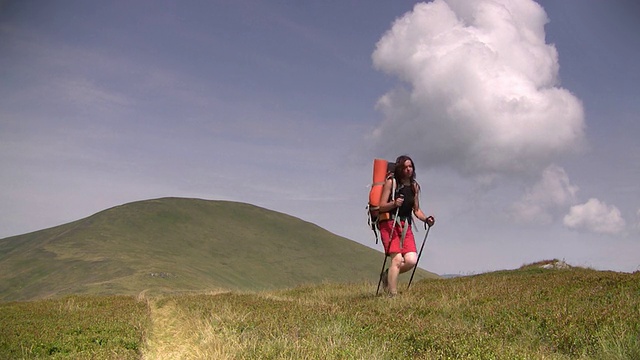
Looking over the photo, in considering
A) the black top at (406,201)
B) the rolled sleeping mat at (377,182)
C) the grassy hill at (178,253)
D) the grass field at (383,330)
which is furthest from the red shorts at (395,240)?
the grassy hill at (178,253)

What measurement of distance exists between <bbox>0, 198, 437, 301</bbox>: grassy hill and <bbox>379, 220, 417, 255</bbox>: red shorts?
51021 millimetres

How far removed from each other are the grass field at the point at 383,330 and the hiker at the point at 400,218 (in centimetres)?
80

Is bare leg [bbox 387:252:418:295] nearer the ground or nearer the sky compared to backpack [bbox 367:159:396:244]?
nearer the ground

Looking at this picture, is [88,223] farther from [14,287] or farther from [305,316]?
[305,316]

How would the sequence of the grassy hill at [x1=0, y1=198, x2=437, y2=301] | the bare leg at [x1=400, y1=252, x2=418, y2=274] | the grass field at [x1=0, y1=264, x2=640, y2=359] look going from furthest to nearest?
the grassy hill at [x1=0, y1=198, x2=437, y2=301]
the bare leg at [x1=400, y1=252, x2=418, y2=274]
the grass field at [x1=0, y1=264, x2=640, y2=359]

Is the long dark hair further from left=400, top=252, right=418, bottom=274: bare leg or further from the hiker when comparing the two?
left=400, top=252, right=418, bottom=274: bare leg

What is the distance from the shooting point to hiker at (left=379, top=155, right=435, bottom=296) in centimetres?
1151

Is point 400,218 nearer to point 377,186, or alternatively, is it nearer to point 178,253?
point 377,186

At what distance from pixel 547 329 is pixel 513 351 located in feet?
5.80

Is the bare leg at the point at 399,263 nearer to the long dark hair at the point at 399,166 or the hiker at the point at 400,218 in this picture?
the hiker at the point at 400,218

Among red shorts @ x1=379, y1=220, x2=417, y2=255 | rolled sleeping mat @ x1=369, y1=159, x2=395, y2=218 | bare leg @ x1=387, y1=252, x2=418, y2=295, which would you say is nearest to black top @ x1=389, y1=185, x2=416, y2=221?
red shorts @ x1=379, y1=220, x2=417, y2=255

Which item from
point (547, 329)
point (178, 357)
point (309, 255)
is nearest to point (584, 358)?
point (547, 329)

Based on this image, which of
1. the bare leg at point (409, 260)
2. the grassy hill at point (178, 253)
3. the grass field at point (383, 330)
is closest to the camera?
the grass field at point (383, 330)

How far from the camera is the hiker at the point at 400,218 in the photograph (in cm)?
1151
